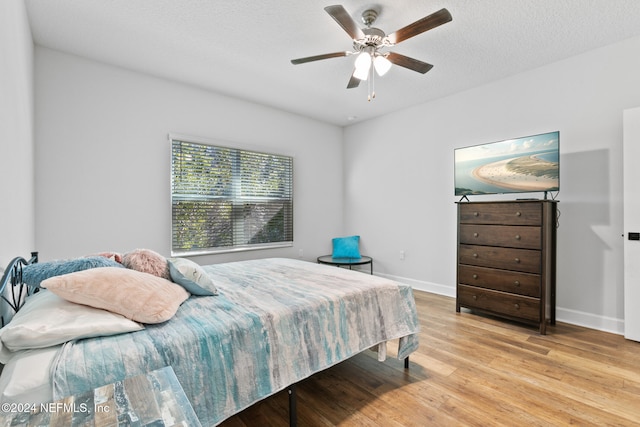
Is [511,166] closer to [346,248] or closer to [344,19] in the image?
[344,19]

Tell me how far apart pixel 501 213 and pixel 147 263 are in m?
3.21

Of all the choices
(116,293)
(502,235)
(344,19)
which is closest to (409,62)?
(344,19)

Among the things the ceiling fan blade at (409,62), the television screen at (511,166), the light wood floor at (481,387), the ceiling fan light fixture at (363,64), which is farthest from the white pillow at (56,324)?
the television screen at (511,166)

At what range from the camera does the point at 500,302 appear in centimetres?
302

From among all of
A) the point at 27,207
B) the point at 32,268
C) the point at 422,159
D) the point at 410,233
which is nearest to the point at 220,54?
the point at 27,207

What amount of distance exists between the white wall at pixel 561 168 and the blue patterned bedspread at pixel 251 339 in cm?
214

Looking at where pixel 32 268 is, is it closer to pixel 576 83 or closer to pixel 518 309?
pixel 518 309

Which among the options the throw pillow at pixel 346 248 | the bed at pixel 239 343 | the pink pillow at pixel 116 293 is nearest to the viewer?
the bed at pixel 239 343

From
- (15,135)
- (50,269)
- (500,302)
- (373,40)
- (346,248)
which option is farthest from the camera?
Answer: (346,248)

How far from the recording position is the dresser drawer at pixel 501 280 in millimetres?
2830

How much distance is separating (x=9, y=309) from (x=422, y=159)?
4.35 meters

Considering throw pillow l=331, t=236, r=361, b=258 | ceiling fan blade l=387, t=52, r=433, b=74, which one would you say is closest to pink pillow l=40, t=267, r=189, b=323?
ceiling fan blade l=387, t=52, r=433, b=74

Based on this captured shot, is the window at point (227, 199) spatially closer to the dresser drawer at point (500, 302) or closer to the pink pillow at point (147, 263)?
the pink pillow at point (147, 263)

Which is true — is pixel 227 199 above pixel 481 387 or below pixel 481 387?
above
